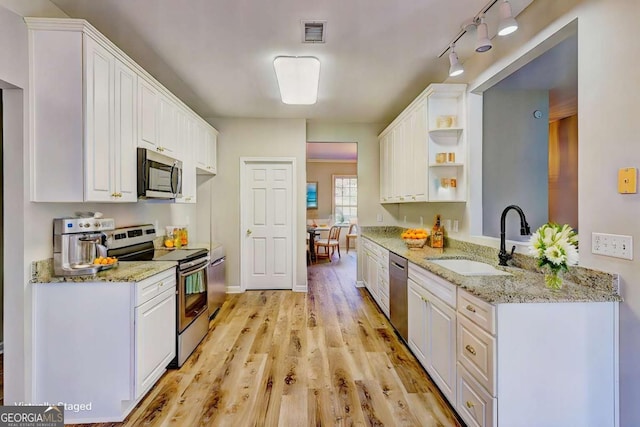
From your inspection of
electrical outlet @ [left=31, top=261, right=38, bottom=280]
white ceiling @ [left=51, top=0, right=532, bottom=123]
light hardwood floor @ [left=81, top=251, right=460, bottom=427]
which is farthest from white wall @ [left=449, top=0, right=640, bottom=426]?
electrical outlet @ [left=31, top=261, right=38, bottom=280]

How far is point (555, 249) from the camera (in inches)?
63.8

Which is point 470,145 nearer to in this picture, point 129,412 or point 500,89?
point 500,89

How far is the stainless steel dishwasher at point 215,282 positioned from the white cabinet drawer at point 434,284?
211cm

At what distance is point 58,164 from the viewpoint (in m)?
1.92

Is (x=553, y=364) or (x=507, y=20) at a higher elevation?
(x=507, y=20)

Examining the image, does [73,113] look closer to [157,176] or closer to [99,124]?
[99,124]

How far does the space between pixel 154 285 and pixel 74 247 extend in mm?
541

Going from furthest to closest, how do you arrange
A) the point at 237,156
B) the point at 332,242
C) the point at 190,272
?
1. the point at 332,242
2. the point at 237,156
3. the point at 190,272

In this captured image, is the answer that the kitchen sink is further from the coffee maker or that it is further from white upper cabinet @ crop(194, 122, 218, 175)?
white upper cabinet @ crop(194, 122, 218, 175)

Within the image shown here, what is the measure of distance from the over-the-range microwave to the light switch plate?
118 inches

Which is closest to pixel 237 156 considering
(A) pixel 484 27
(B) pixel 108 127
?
(B) pixel 108 127

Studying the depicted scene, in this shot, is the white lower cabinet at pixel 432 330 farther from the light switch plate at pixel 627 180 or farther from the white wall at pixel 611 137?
the light switch plate at pixel 627 180

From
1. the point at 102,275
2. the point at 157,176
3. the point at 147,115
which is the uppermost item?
the point at 147,115

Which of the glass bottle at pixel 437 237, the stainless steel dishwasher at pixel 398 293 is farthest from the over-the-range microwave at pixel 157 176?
the glass bottle at pixel 437 237
